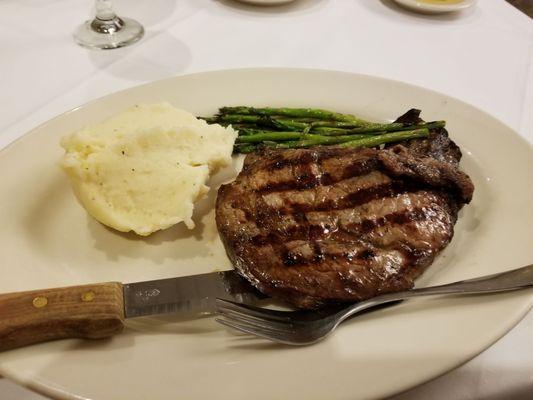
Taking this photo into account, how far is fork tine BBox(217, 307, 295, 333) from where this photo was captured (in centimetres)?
211

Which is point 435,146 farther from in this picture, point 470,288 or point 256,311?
point 256,311

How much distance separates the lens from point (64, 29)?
4746 millimetres

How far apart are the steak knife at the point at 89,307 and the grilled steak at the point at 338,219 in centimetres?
32

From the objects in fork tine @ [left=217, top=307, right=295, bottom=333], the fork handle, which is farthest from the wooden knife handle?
the fork handle

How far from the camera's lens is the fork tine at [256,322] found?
2112mm

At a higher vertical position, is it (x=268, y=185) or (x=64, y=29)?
(x=268, y=185)

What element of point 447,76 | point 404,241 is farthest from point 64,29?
point 404,241

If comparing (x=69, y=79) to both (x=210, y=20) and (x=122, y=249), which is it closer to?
(x=210, y=20)

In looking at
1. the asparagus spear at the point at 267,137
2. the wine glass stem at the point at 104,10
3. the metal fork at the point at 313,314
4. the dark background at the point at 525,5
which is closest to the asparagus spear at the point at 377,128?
the asparagus spear at the point at 267,137

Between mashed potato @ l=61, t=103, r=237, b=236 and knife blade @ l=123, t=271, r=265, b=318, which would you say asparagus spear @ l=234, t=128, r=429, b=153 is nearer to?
mashed potato @ l=61, t=103, r=237, b=236

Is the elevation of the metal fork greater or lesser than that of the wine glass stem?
greater

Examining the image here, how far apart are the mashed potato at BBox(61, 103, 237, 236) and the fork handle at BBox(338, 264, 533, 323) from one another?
3.52 feet

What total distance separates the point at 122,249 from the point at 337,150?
142 centimetres

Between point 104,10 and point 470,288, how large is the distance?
13.9ft
